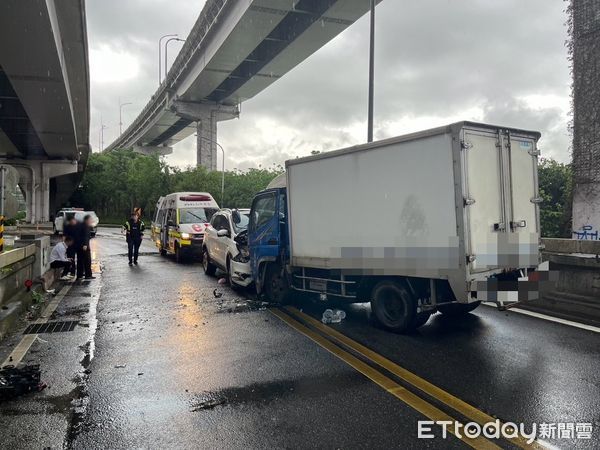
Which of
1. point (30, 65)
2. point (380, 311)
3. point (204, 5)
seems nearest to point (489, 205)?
point (380, 311)

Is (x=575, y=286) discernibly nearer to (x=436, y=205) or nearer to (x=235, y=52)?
(x=436, y=205)

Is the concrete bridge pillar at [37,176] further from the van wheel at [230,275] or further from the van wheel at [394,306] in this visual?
the van wheel at [394,306]

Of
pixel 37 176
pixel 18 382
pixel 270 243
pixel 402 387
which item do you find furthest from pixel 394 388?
pixel 37 176

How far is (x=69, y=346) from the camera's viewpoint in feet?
18.4

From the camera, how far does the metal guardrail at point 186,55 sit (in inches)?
1029

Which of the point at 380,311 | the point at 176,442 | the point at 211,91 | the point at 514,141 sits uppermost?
the point at 211,91

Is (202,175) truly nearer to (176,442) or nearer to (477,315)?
(477,315)

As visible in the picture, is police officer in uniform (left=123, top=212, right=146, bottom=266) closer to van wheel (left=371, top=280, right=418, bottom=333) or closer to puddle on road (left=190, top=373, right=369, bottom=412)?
van wheel (left=371, top=280, right=418, bottom=333)

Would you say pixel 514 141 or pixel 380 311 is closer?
pixel 514 141

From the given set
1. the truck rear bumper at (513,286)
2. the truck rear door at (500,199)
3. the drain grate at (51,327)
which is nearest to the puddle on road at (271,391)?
the truck rear bumper at (513,286)

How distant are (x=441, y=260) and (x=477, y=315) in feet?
7.19

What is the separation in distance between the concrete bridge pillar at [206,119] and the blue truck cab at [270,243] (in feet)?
106

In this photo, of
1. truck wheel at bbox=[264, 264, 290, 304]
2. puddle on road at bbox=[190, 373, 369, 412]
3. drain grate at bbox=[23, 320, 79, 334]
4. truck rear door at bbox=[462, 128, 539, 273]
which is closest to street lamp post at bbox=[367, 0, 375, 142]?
truck wheel at bbox=[264, 264, 290, 304]

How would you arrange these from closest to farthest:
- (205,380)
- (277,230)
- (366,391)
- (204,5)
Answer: (366,391)
(205,380)
(277,230)
(204,5)
